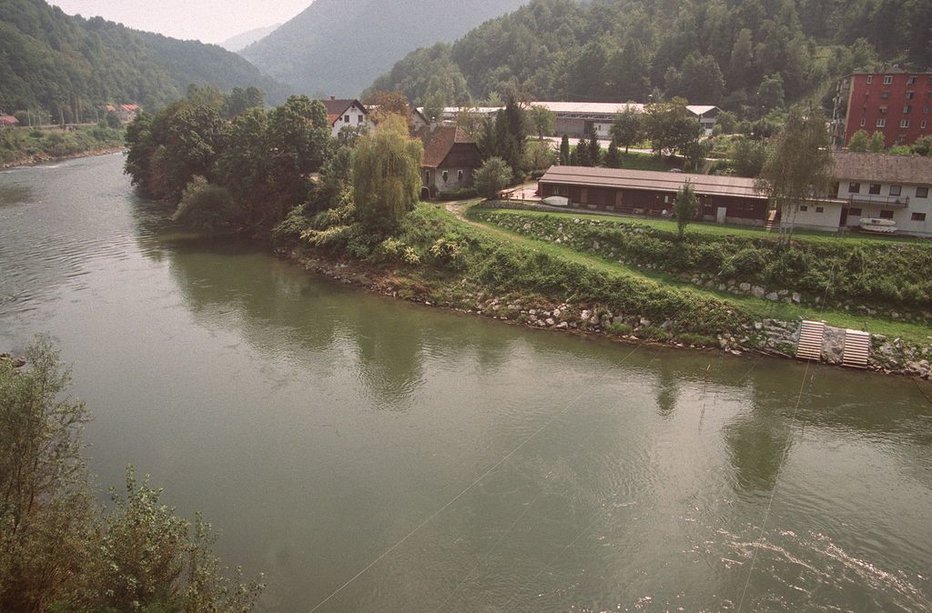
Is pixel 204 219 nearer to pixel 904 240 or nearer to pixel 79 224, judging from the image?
pixel 79 224

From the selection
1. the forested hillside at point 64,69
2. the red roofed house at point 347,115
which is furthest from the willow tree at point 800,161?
the forested hillside at point 64,69

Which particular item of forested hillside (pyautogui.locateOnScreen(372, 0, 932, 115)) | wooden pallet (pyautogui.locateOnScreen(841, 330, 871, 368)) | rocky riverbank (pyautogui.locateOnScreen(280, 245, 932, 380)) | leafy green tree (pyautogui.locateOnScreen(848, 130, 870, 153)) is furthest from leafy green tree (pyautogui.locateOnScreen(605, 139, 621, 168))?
forested hillside (pyautogui.locateOnScreen(372, 0, 932, 115))

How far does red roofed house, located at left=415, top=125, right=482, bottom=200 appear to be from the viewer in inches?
1663

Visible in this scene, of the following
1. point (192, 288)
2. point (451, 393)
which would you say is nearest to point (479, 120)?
point (192, 288)

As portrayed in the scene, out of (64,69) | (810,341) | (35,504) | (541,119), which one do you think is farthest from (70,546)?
(64,69)

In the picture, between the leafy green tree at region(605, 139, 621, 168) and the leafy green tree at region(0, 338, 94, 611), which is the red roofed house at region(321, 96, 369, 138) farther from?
the leafy green tree at region(0, 338, 94, 611)

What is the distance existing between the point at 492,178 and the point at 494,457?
23.3 meters

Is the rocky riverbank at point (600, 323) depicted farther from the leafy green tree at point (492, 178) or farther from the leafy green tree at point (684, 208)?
the leafy green tree at point (492, 178)

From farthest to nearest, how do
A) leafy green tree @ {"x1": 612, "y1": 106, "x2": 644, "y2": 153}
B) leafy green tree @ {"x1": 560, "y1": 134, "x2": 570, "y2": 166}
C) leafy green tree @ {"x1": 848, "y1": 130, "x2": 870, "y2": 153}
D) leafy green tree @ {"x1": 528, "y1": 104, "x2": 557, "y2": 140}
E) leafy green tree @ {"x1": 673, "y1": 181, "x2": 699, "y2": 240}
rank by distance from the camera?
leafy green tree @ {"x1": 528, "y1": 104, "x2": 557, "y2": 140}
leafy green tree @ {"x1": 612, "y1": 106, "x2": 644, "y2": 153}
leafy green tree @ {"x1": 560, "y1": 134, "x2": 570, "y2": 166}
leafy green tree @ {"x1": 848, "y1": 130, "x2": 870, "y2": 153}
leafy green tree @ {"x1": 673, "y1": 181, "x2": 699, "y2": 240}

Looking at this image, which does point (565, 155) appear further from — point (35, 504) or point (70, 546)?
point (70, 546)

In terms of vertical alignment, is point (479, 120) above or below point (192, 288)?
above

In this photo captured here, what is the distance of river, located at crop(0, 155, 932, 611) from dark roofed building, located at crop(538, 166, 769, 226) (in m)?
11.4

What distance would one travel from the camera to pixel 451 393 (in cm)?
2105

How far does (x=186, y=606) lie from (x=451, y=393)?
12.2 m
